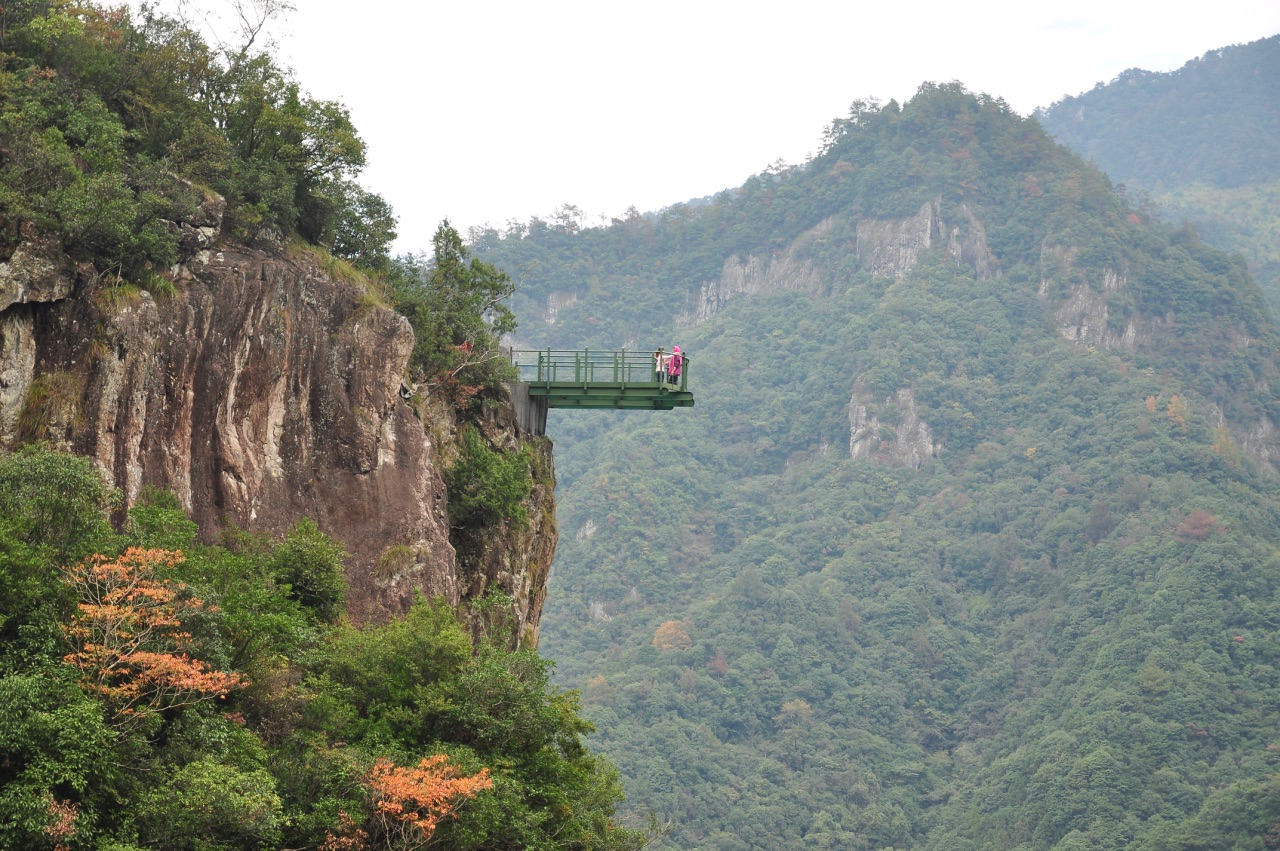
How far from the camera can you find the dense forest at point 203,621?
752 inches

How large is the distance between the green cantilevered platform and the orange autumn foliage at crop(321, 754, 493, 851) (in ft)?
49.2

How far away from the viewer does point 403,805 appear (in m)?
20.9

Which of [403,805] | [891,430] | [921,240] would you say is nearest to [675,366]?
[403,805]

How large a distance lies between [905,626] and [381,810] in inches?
4355

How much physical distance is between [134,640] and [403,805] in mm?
3867

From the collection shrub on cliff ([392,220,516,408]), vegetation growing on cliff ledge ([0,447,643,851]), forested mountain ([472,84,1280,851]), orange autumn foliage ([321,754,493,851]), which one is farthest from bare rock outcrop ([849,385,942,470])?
orange autumn foliage ([321,754,493,851])

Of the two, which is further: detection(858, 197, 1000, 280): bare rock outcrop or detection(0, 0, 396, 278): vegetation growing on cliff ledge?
detection(858, 197, 1000, 280): bare rock outcrop

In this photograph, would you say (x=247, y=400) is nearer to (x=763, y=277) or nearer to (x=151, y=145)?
(x=151, y=145)

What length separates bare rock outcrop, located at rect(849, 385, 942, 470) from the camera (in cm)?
15075

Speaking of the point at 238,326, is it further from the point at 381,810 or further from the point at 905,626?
the point at 905,626

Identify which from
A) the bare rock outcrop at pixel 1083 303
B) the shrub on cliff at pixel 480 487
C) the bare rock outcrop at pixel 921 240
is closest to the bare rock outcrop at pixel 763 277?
the bare rock outcrop at pixel 921 240

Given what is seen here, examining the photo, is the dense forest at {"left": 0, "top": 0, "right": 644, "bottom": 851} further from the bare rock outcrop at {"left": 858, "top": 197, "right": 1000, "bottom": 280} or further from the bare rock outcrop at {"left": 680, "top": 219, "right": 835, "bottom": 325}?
the bare rock outcrop at {"left": 680, "top": 219, "right": 835, "bottom": 325}

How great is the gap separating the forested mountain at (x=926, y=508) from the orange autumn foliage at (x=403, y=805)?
64.3 metres

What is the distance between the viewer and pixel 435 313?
34.6 meters
